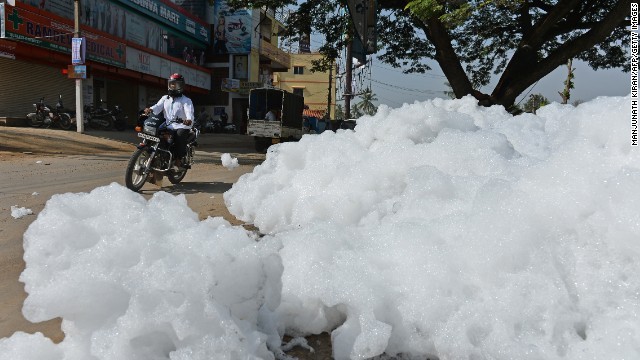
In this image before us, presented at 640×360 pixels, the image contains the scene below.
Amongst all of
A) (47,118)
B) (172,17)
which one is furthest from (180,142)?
(172,17)

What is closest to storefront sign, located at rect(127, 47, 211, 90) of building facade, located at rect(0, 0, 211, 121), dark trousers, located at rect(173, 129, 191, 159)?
building facade, located at rect(0, 0, 211, 121)

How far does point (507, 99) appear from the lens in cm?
1186

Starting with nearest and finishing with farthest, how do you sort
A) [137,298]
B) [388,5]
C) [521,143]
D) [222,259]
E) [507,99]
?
[137,298] < [222,259] < [521,143] < [507,99] < [388,5]

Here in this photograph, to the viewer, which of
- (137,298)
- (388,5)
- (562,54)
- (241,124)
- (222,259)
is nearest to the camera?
(137,298)

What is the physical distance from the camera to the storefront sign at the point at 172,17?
80.8 ft

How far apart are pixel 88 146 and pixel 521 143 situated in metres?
12.8

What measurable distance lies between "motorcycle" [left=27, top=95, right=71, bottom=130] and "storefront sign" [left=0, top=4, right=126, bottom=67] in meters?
2.53

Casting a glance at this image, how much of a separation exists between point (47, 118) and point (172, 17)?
13509 mm

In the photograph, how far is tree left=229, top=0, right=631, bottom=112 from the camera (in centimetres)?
995

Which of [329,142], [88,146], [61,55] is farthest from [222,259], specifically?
[61,55]

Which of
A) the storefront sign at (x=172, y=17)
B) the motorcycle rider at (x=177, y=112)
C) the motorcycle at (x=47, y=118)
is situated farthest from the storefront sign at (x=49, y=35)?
the motorcycle rider at (x=177, y=112)

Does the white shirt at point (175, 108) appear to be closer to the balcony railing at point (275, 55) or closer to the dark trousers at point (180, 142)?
the dark trousers at point (180, 142)

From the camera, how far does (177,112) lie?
6.40 meters

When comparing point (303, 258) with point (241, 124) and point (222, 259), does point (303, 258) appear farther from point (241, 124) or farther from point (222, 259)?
point (241, 124)
